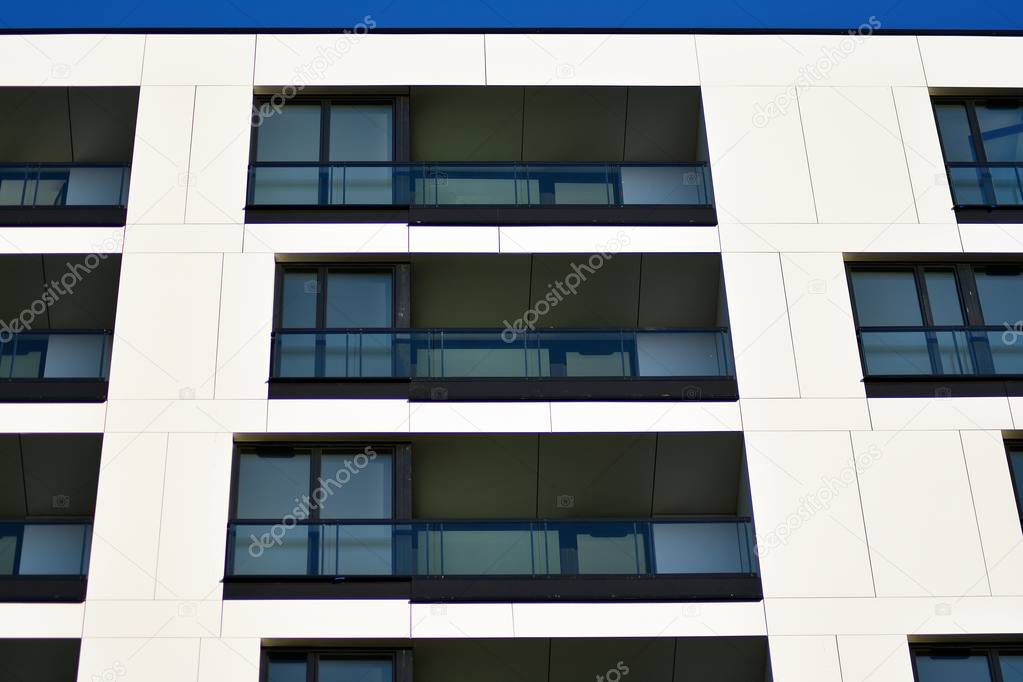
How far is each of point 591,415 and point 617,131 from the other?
6.08 metres

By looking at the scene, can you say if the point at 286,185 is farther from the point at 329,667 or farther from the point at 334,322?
the point at 329,667

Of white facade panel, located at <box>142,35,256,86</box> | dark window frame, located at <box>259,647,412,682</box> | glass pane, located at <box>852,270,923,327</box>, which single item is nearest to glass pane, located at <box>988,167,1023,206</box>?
glass pane, located at <box>852,270,923,327</box>

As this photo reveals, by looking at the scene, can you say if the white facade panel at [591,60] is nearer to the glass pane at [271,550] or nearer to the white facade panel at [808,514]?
the white facade panel at [808,514]

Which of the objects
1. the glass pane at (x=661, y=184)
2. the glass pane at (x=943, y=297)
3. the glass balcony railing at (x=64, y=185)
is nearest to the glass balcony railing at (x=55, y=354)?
Answer: the glass balcony railing at (x=64, y=185)

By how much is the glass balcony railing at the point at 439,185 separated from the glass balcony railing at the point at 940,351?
3.51 meters

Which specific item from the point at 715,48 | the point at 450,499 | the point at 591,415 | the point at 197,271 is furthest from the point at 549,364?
the point at 715,48

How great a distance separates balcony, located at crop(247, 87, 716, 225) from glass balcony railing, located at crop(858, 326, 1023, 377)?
317 centimetres

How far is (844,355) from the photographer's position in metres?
18.8

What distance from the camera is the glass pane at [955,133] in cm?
2123

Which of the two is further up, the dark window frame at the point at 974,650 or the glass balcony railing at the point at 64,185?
the glass balcony railing at the point at 64,185

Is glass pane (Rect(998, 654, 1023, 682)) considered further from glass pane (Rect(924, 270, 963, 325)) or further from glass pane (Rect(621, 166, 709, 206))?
glass pane (Rect(621, 166, 709, 206))

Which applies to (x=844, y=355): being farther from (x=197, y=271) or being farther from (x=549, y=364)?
(x=197, y=271)

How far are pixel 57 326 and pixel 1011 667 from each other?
14595mm

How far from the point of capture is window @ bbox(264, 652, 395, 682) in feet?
54.4
